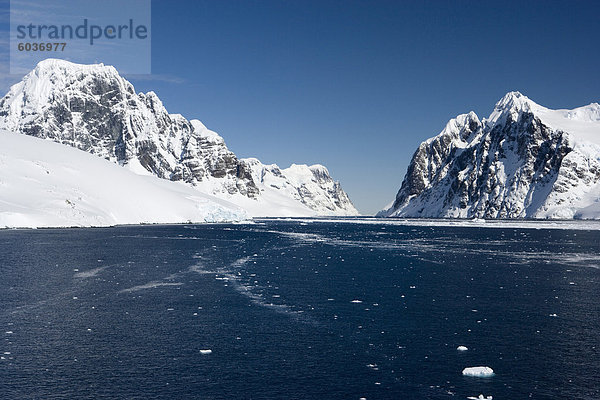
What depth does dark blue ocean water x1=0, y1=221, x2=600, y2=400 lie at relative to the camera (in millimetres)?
16422

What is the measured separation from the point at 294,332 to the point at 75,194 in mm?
105540

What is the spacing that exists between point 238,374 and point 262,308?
10.7m

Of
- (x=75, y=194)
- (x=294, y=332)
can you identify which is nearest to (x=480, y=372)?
(x=294, y=332)

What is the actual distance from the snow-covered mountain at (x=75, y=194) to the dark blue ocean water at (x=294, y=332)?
64.4 m

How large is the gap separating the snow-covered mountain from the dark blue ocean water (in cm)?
6439

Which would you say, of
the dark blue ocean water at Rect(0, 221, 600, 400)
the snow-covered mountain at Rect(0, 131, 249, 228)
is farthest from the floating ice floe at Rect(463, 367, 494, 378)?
the snow-covered mountain at Rect(0, 131, 249, 228)

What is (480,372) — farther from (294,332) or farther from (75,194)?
(75,194)

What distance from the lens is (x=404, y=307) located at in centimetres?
2889

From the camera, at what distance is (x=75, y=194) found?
113m

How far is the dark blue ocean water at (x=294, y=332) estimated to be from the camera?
16.4 metres

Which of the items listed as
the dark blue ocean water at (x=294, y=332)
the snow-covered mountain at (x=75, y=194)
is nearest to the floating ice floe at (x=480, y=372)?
the dark blue ocean water at (x=294, y=332)

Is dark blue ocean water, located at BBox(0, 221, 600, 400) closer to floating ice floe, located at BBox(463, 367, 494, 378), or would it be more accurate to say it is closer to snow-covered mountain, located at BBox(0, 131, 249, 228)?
floating ice floe, located at BBox(463, 367, 494, 378)

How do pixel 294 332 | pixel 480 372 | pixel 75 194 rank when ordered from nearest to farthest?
pixel 480 372 → pixel 294 332 → pixel 75 194

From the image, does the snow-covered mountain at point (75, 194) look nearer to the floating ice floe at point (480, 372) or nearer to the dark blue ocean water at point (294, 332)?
the dark blue ocean water at point (294, 332)
